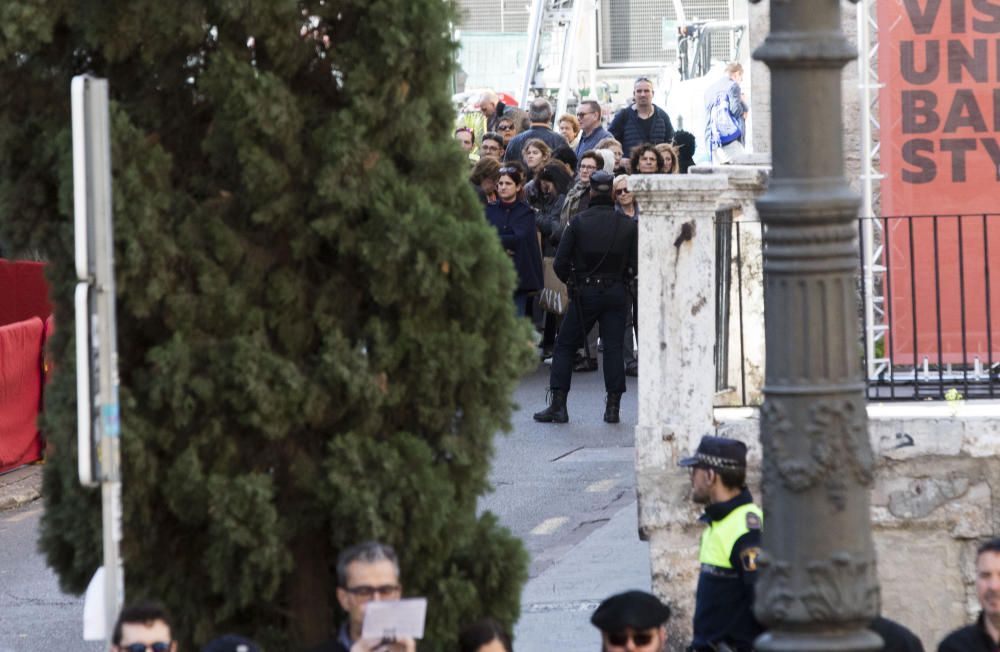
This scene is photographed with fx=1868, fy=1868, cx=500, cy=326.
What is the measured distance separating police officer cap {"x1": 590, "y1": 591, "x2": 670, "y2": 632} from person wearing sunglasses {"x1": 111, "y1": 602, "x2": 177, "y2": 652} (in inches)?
57.7

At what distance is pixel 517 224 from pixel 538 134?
3.12 meters

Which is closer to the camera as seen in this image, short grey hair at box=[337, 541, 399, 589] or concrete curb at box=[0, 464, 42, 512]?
short grey hair at box=[337, 541, 399, 589]

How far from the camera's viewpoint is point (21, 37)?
520cm

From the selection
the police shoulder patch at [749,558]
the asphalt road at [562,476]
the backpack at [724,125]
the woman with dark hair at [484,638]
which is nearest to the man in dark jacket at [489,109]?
the backpack at [724,125]

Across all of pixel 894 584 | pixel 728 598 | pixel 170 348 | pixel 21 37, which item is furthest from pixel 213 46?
pixel 894 584

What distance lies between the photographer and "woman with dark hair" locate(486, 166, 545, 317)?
15.8m

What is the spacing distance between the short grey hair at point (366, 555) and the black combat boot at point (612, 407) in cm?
930

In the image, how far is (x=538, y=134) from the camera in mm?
18781

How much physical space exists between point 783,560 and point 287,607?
1643 mm

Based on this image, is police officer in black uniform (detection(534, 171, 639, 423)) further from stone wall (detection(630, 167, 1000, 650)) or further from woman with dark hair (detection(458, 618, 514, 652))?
woman with dark hair (detection(458, 618, 514, 652))

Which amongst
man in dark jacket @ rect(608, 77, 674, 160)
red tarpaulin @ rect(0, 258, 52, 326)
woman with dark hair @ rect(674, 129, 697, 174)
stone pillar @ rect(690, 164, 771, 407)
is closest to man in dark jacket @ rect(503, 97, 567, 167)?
man in dark jacket @ rect(608, 77, 674, 160)

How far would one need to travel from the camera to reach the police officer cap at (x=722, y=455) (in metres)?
7.16

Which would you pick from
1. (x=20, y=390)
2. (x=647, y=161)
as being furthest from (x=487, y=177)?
(x=20, y=390)

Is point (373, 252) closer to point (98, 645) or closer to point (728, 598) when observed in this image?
point (728, 598)
